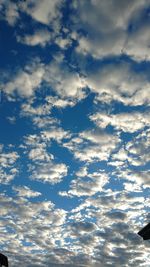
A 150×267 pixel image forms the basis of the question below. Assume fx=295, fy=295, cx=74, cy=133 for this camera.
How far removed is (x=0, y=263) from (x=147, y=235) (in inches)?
301

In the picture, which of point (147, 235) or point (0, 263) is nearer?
point (147, 235)

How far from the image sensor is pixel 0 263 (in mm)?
14359

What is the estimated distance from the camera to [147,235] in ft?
35.6
